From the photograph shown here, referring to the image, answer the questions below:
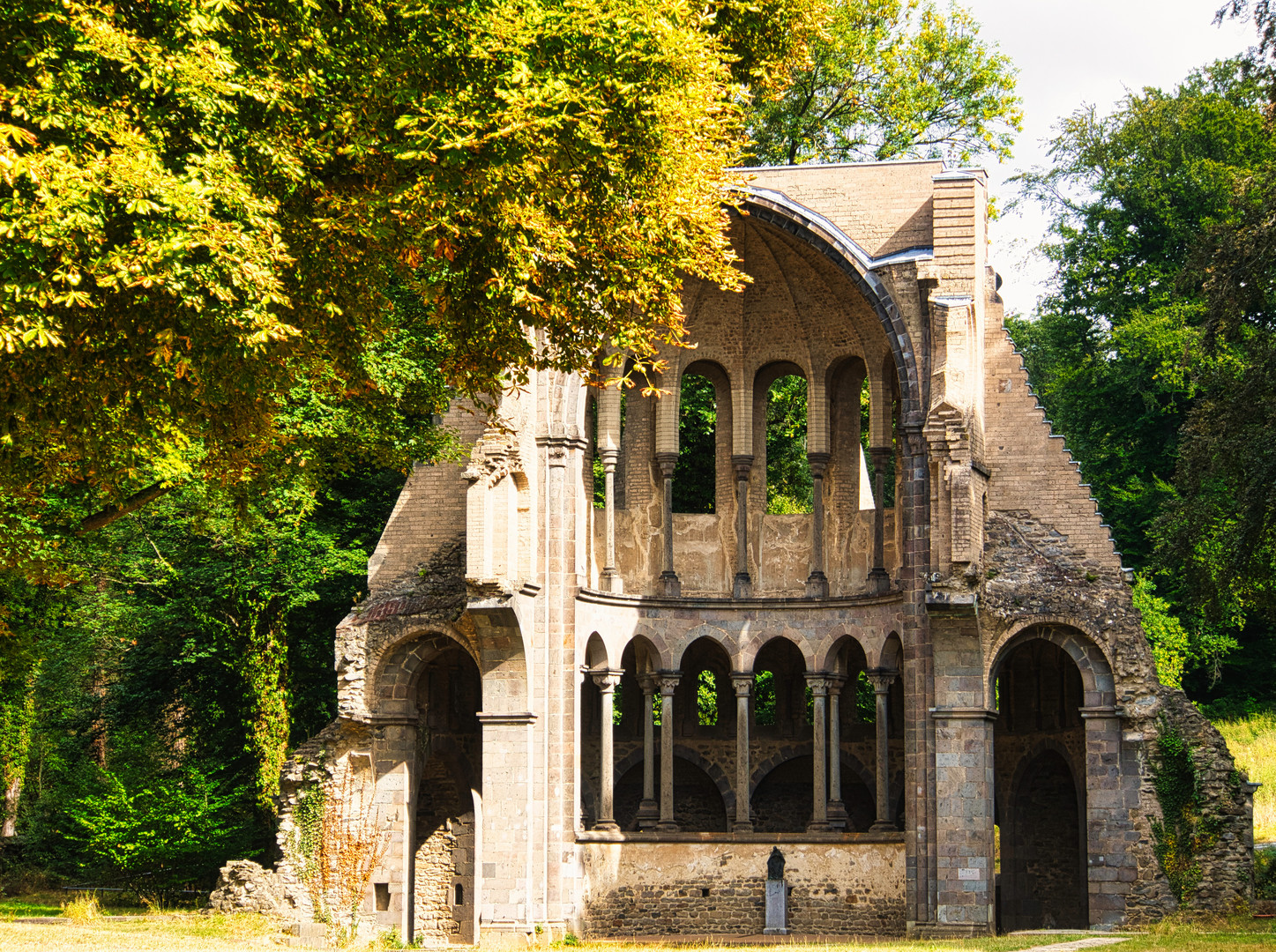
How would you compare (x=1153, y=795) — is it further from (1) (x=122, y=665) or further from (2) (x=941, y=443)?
(1) (x=122, y=665)

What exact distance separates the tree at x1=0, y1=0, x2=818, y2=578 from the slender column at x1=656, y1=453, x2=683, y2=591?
464 inches

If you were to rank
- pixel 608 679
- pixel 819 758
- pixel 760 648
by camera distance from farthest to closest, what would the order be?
1. pixel 760 648
2. pixel 819 758
3. pixel 608 679

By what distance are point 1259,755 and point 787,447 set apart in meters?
12.0

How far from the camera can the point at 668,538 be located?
25688mm

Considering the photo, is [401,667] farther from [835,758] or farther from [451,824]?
[835,758]

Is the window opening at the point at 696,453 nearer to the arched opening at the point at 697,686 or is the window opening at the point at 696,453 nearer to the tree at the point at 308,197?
the arched opening at the point at 697,686

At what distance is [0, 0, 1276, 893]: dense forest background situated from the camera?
10828 mm

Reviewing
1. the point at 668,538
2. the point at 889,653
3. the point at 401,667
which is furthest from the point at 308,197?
the point at 889,653

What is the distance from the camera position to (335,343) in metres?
12.7

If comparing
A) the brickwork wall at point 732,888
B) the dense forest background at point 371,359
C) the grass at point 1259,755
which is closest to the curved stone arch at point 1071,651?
the dense forest background at point 371,359

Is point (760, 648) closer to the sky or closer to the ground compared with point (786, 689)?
closer to the sky

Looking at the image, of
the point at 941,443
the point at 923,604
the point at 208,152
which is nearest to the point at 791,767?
the point at 923,604

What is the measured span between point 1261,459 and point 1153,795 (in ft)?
18.0

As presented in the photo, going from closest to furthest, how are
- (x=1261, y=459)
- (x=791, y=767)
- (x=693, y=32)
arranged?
(x=693, y=32) < (x=1261, y=459) < (x=791, y=767)
